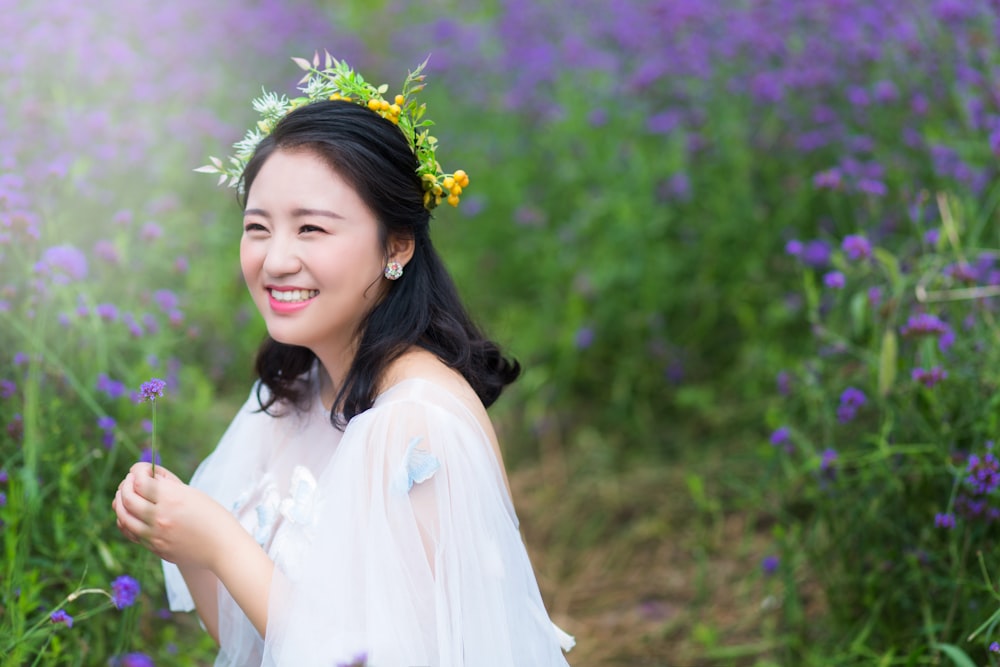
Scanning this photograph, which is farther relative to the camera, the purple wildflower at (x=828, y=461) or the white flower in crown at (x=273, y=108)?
the purple wildflower at (x=828, y=461)

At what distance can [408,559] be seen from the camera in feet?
5.57

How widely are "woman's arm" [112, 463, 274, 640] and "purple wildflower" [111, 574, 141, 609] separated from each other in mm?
177

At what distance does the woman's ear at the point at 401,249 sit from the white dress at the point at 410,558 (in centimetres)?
25

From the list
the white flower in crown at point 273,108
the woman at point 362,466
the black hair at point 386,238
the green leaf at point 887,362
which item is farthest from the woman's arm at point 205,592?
the green leaf at point 887,362

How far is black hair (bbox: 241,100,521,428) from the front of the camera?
5.97 ft

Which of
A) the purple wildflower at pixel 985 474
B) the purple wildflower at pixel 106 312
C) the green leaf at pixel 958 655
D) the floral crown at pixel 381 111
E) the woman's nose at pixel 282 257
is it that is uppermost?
the floral crown at pixel 381 111

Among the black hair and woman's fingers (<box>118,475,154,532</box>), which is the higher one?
the black hair

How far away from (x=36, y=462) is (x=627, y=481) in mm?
2025

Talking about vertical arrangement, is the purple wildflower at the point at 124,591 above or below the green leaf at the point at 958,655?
above

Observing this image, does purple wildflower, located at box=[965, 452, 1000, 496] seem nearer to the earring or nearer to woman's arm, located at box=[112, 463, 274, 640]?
the earring

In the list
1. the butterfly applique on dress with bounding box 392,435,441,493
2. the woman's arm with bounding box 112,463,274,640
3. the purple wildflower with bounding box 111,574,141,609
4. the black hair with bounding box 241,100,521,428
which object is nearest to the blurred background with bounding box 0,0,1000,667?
the purple wildflower with bounding box 111,574,141,609

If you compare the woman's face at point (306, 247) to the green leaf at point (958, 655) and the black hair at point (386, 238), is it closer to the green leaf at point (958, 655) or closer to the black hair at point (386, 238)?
the black hair at point (386, 238)

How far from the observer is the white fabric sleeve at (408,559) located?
5.36ft

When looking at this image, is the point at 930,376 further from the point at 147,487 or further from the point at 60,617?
the point at 60,617
